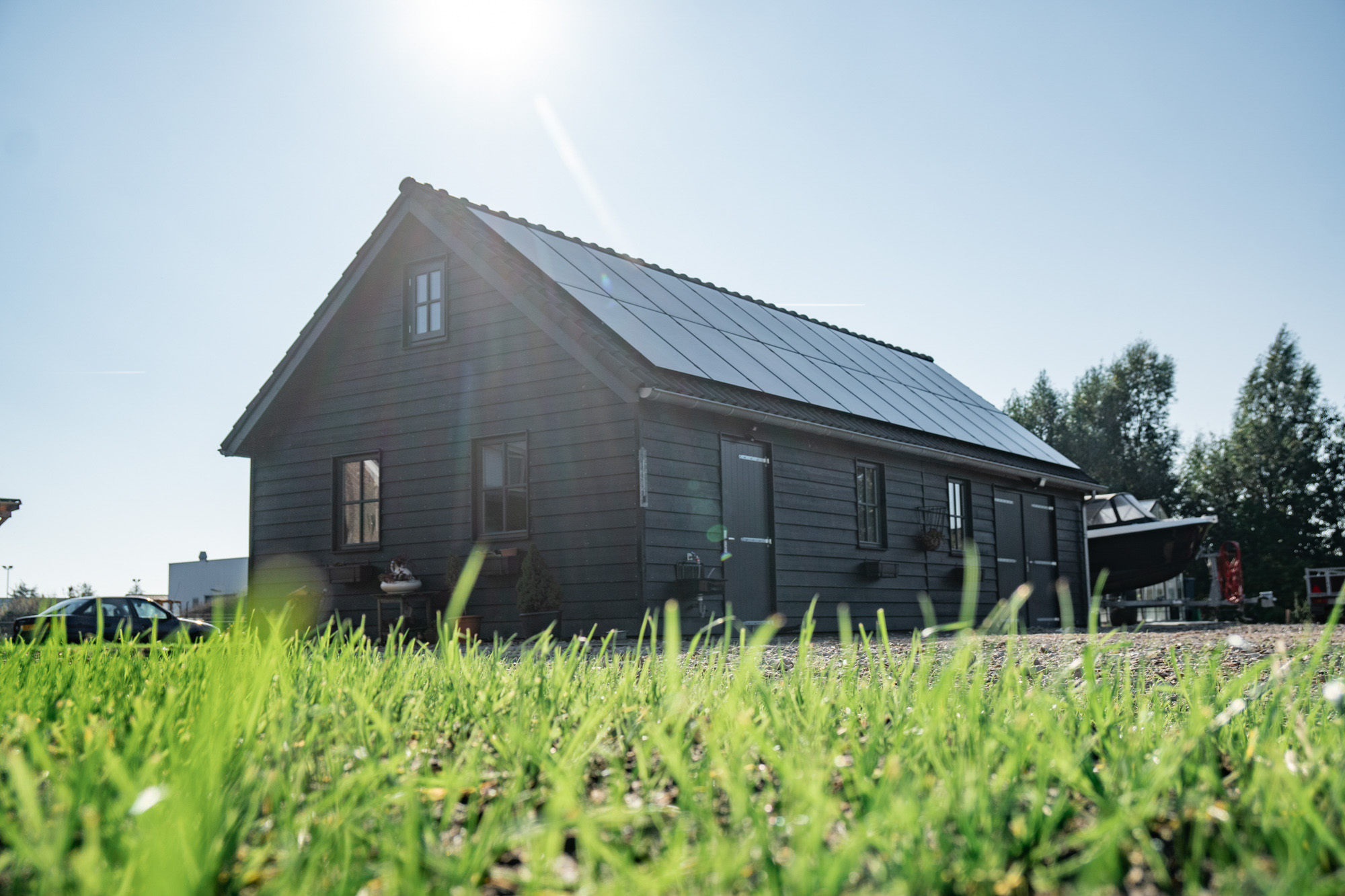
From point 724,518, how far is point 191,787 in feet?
30.8

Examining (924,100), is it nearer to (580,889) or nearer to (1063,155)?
(1063,155)

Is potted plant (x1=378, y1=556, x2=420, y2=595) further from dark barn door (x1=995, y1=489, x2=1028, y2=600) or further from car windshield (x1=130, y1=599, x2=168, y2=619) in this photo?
dark barn door (x1=995, y1=489, x2=1028, y2=600)

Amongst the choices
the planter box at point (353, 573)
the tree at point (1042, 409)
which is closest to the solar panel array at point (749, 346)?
the planter box at point (353, 573)

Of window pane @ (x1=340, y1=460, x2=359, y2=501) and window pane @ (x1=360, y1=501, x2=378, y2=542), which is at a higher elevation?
window pane @ (x1=340, y1=460, x2=359, y2=501)

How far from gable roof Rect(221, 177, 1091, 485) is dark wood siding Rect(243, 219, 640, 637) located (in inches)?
12.6

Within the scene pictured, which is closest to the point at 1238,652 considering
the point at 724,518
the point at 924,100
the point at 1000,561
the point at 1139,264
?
the point at 924,100

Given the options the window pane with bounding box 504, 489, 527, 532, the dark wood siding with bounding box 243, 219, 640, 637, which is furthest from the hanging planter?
the window pane with bounding box 504, 489, 527, 532

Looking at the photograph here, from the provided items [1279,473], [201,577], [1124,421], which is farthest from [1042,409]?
[201,577]

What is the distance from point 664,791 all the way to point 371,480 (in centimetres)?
1078

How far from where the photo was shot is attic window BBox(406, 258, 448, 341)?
1195 cm

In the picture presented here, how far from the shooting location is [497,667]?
3408 millimetres

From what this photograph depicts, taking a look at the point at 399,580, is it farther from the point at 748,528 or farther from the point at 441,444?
the point at 748,528

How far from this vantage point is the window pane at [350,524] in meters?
12.4

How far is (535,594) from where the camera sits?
980 centimetres
